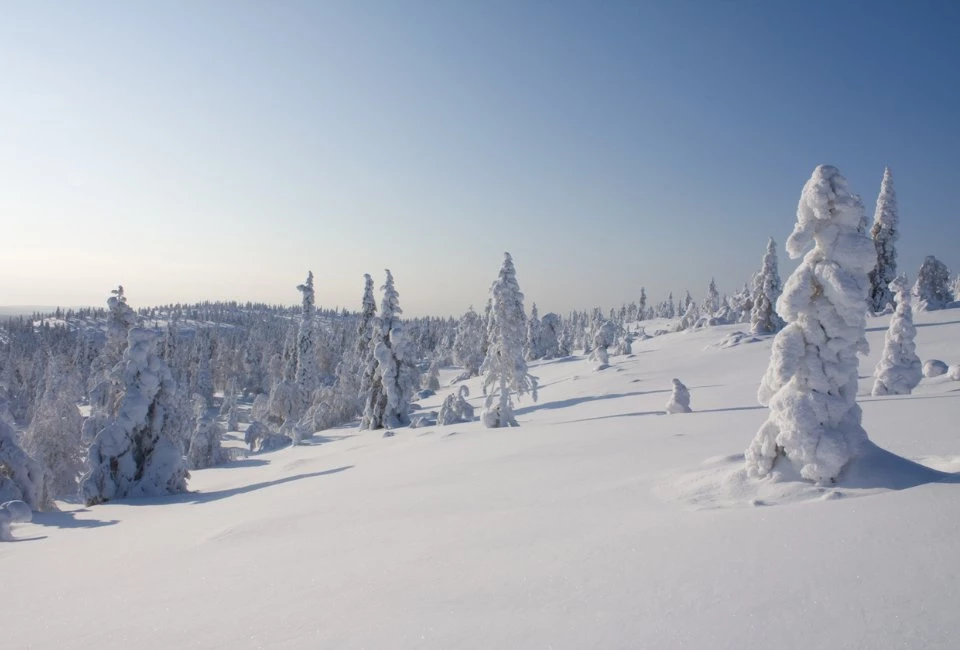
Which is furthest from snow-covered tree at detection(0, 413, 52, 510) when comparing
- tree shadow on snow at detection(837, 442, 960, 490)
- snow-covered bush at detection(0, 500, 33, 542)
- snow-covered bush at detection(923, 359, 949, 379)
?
snow-covered bush at detection(923, 359, 949, 379)

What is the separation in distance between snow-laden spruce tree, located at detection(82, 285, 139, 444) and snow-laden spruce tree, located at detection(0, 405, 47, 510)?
193 cm

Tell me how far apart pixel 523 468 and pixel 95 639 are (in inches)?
333

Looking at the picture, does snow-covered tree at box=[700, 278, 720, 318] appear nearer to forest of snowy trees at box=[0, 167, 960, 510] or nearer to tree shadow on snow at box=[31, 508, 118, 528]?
forest of snowy trees at box=[0, 167, 960, 510]

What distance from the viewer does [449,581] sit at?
19.6 feet

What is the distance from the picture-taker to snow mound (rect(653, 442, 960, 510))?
22.8 feet

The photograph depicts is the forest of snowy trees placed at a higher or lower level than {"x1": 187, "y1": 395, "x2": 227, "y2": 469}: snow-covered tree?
higher

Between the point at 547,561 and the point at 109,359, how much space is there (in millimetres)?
28401

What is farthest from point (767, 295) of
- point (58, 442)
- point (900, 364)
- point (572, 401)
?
point (58, 442)

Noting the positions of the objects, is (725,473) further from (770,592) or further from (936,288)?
(936,288)

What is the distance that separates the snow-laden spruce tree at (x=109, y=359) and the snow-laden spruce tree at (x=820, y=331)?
2322 centimetres

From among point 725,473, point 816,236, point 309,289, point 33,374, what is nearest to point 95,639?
point 725,473

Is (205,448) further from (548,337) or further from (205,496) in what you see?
(548,337)

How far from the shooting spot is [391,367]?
38469mm

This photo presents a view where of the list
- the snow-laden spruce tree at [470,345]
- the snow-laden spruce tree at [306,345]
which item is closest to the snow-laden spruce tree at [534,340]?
the snow-laden spruce tree at [470,345]
